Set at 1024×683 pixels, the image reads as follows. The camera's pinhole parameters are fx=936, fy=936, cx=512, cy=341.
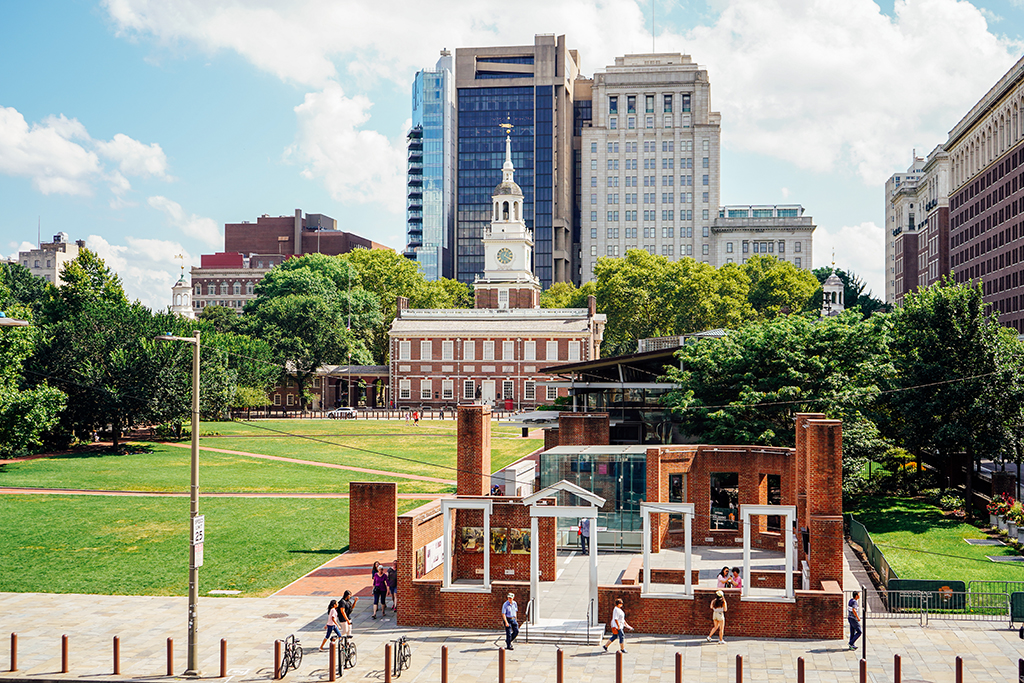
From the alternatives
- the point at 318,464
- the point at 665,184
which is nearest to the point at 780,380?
the point at 318,464

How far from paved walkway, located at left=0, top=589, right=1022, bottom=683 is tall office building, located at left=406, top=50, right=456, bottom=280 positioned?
146 metres

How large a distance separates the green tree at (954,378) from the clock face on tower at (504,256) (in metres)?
68.2

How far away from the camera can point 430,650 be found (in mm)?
22516

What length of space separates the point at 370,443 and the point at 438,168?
116 m

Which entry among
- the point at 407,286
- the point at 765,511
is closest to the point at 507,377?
the point at 407,286

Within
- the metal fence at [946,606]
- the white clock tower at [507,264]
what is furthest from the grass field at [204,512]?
the white clock tower at [507,264]

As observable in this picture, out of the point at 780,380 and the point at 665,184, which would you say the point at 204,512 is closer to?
the point at 780,380

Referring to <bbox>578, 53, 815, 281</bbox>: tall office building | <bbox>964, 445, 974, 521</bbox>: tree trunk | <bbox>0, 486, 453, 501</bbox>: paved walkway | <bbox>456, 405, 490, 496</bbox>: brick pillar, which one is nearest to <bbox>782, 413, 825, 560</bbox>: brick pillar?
<bbox>456, 405, 490, 496</bbox>: brick pillar

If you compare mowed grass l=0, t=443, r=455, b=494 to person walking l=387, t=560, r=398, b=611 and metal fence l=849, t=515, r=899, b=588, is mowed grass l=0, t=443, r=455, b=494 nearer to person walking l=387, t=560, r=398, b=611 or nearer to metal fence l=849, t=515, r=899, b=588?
person walking l=387, t=560, r=398, b=611

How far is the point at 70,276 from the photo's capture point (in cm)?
6994

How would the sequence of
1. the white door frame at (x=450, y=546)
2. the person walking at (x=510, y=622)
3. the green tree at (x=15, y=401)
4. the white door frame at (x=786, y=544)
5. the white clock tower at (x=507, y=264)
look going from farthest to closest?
the white clock tower at (x=507, y=264), the green tree at (x=15, y=401), the white door frame at (x=450, y=546), the white door frame at (x=786, y=544), the person walking at (x=510, y=622)

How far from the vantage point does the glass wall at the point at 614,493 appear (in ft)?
110

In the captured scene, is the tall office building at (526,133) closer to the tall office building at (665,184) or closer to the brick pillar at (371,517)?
the tall office building at (665,184)

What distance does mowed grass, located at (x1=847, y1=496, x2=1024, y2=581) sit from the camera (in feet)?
100
